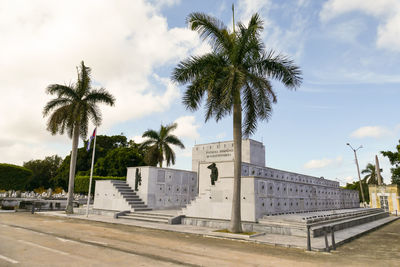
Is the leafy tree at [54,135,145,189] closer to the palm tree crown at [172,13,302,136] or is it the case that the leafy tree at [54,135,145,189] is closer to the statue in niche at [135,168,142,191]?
the statue in niche at [135,168,142,191]

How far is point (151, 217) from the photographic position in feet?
62.5

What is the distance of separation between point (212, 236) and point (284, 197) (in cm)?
699

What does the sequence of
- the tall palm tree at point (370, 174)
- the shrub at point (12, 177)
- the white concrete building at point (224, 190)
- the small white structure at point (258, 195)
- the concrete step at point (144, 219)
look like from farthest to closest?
the tall palm tree at point (370, 174)
the shrub at point (12, 177)
the concrete step at point (144, 219)
the white concrete building at point (224, 190)
the small white structure at point (258, 195)

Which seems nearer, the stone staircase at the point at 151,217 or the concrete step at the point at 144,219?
the stone staircase at the point at 151,217

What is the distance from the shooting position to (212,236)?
12992 mm

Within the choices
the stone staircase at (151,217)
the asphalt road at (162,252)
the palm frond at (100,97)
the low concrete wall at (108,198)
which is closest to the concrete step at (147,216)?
the stone staircase at (151,217)

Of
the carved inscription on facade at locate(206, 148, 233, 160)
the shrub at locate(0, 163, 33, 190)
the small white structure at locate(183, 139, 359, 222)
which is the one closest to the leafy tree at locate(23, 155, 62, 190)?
the shrub at locate(0, 163, 33, 190)

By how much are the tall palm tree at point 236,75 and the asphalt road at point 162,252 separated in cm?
361

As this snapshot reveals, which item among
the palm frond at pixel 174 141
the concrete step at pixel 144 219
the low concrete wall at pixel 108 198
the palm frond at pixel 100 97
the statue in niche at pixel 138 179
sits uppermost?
A: the palm frond at pixel 100 97

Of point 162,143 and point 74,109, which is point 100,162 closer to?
point 162,143

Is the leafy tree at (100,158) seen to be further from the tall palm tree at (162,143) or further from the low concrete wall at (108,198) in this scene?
the low concrete wall at (108,198)

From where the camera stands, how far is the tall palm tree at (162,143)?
33.8 m

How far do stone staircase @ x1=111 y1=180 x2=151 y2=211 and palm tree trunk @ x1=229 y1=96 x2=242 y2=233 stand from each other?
1094 cm

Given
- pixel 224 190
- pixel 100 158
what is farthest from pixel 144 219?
pixel 100 158
